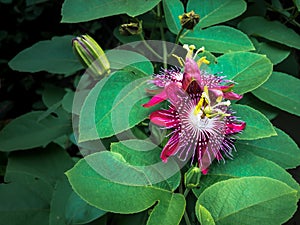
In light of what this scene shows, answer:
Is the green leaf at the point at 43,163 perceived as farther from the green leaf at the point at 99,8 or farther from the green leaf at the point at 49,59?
the green leaf at the point at 99,8

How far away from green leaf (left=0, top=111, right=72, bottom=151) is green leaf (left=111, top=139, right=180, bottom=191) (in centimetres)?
28

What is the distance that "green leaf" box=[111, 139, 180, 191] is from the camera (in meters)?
0.49

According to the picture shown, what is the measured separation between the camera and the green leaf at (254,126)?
1.65 ft

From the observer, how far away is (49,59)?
78 cm

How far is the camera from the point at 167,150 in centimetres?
50

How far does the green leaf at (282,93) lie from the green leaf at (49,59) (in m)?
0.28

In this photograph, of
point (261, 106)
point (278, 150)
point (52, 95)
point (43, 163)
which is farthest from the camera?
point (52, 95)

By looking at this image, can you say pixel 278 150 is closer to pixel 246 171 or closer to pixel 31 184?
pixel 246 171

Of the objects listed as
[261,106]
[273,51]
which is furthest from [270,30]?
[261,106]

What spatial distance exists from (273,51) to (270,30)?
0.04 meters

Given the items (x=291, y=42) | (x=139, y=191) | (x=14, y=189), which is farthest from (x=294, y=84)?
(x=14, y=189)

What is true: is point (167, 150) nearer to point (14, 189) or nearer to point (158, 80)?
point (158, 80)

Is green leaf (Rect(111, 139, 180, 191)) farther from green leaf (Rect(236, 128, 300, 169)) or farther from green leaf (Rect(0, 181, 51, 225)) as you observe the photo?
green leaf (Rect(0, 181, 51, 225))

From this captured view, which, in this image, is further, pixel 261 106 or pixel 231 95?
pixel 261 106
